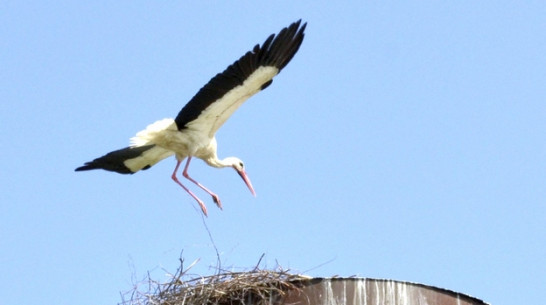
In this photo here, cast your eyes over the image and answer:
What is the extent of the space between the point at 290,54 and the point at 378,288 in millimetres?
2881

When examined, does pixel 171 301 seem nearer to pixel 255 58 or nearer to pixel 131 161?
pixel 255 58

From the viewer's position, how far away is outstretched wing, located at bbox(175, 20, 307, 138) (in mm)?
9195

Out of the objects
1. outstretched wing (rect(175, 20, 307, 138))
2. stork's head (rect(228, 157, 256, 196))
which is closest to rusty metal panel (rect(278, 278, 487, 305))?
outstretched wing (rect(175, 20, 307, 138))

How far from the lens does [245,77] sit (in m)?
9.41

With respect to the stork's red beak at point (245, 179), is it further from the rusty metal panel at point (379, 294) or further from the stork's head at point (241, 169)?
the rusty metal panel at point (379, 294)

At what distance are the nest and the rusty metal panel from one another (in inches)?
10.3

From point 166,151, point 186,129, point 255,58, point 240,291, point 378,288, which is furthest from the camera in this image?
point 166,151

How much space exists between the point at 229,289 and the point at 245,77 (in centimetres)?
242

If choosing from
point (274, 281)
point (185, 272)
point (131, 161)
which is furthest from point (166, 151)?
point (274, 281)

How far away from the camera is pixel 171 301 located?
7.80m

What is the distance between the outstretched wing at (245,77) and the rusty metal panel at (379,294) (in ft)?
8.93

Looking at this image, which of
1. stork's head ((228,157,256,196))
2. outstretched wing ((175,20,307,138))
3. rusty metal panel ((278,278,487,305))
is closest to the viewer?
rusty metal panel ((278,278,487,305))

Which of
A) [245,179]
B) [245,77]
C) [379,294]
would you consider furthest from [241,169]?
[379,294]

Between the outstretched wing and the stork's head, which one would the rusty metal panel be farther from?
the stork's head
